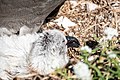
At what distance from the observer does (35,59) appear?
1976mm

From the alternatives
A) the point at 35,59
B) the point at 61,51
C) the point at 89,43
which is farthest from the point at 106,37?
the point at 35,59

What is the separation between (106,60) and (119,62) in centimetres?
14

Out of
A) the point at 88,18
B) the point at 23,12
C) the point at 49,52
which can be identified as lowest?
the point at 49,52

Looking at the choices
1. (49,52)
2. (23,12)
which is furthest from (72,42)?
(23,12)

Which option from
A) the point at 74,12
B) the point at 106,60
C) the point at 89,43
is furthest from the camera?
the point at 74,12

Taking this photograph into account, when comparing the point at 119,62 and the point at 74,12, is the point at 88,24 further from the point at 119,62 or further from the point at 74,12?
the point at 119,62

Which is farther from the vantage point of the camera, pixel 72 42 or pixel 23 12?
pixel 72 42

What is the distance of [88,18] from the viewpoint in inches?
94.7

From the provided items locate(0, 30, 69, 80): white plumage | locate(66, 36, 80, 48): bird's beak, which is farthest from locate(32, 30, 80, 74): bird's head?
locate(66, 36, 80, 48): bird's beak

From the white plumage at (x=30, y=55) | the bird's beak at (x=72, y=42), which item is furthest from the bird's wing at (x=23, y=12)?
A: the bird's beak at (x=72, y=42)

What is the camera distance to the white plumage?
1.97m

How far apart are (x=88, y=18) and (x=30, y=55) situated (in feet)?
1.88

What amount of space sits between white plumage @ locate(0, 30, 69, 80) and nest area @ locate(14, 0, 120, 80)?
198 mm

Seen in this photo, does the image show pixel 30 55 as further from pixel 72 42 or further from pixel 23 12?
pixel 72 42
